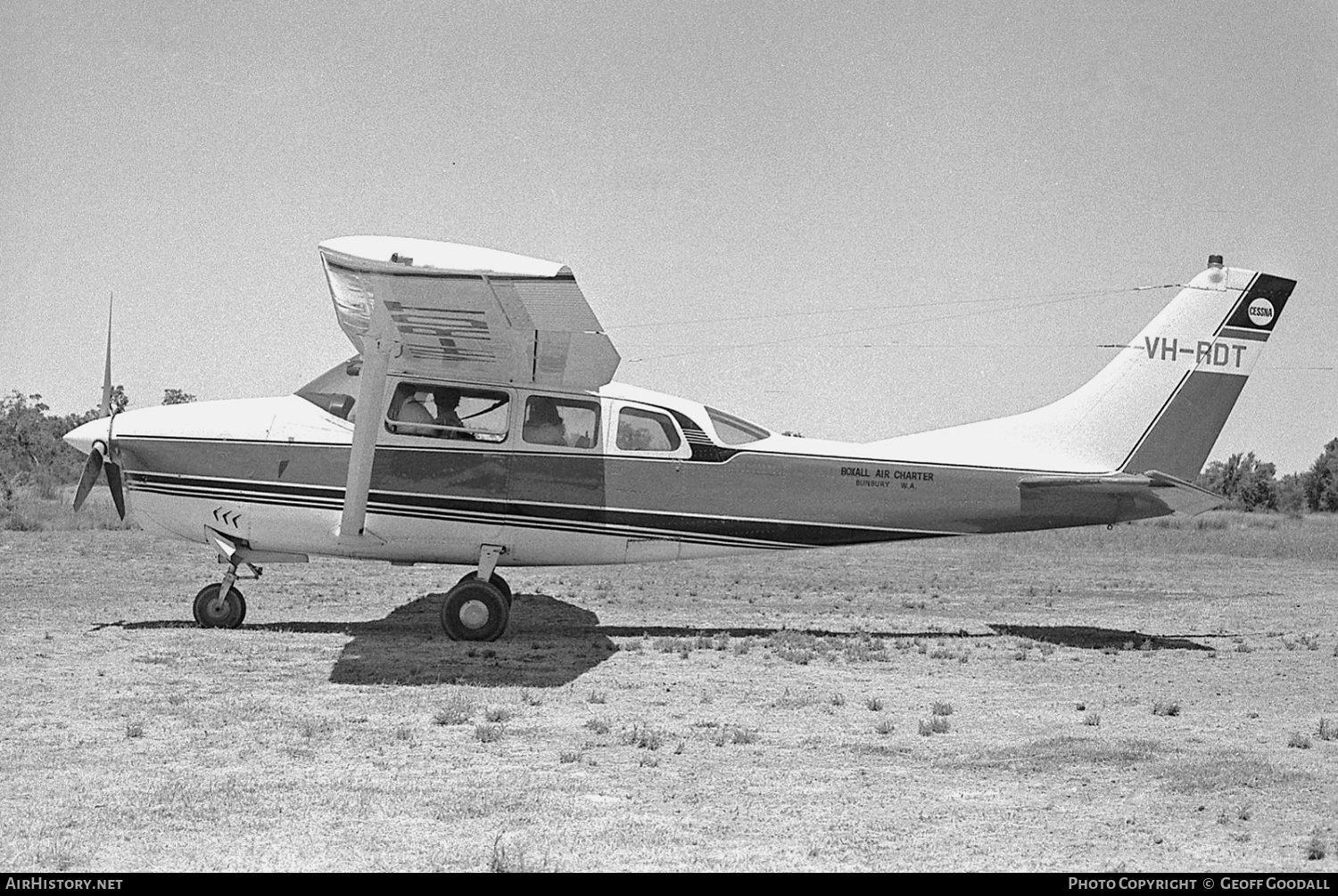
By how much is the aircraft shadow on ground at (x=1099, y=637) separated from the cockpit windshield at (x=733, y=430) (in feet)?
11.3

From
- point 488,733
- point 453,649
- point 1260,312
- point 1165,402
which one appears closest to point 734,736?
point 488,733

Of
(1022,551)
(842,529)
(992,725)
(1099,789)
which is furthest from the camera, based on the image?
(1022,551)

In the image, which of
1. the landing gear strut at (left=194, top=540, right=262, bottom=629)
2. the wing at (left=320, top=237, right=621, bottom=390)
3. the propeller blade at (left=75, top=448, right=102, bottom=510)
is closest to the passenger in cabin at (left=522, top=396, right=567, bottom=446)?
the wing at (left=320, top=237, right=621, bottom=390)

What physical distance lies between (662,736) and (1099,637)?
680cm

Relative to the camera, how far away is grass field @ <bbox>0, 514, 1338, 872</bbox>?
474 centimetres

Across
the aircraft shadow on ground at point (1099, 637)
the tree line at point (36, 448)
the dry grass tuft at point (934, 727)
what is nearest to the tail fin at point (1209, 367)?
the aircraft shadow on ground at point (1099, 637)

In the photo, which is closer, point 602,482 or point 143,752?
point 143,752

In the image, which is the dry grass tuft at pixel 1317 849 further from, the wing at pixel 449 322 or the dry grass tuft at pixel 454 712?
the wing at pixel 449 322

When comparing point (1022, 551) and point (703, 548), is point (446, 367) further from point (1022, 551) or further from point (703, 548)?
point (1022, 551)

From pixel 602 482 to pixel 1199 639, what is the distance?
6293mm

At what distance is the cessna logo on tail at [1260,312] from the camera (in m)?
11.7

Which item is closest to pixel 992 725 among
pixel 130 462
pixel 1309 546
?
pixel 130 462

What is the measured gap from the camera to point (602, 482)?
1130 cm

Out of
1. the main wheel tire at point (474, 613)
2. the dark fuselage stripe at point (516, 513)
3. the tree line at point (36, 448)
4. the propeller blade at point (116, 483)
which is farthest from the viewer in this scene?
Answer: the tree line at point (36, 448)
